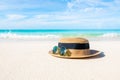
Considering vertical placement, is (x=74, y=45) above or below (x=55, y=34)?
above

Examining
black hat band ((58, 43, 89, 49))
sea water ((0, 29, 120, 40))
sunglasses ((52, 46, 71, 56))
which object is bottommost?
sea water ((0, 29, 120, 40))

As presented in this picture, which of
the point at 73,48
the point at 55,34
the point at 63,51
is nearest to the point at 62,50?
the point at 63,51

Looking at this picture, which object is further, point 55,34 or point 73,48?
point 55,34

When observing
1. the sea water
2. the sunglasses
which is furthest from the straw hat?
the sea water

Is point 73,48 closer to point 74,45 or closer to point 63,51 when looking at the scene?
point 74,45

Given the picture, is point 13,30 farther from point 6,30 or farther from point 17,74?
point 17,74

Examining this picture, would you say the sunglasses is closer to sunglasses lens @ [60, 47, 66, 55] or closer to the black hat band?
sunglasses lens @ [60, 47, 66, 55]

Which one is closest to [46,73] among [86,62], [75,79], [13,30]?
[75,79]

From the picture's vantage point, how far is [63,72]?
4.07 meters

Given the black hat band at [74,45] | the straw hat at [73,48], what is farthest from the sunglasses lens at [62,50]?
the black hat band at [74,45]

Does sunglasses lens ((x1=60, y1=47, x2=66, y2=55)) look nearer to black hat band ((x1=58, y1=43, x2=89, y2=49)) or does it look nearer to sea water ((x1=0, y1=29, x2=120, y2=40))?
black hat band ((x1=58, y1=43, x2=89, y2=49))

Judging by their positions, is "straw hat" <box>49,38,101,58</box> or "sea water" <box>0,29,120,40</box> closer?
"straw hat" <box>49,38,101,58</box>

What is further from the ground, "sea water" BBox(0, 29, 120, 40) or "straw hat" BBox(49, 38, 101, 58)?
"straw hat" BBox(49, 38, 101, 58)

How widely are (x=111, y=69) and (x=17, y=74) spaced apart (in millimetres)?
2051
